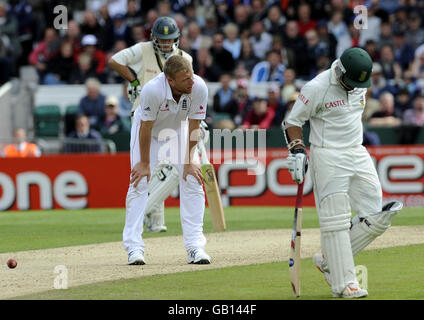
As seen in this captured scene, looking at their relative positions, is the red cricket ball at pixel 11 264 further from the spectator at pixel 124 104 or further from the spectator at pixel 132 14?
the spectator at pixel 132 14

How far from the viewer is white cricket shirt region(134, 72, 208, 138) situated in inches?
387

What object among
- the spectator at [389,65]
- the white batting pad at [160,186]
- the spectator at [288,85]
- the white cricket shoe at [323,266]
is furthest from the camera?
the spectator at [389,65]

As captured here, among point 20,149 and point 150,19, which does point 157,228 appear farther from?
point 150,19

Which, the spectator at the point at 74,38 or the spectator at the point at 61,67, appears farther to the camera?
the spectator at the point at 74,38

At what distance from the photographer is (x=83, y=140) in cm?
2023

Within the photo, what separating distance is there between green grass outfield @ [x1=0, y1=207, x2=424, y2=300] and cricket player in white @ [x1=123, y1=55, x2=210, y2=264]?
0.67 m

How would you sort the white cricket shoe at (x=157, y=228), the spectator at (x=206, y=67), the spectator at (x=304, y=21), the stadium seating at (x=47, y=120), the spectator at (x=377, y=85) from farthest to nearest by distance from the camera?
the spectator at (x=304, y=21), the spectator at (x=206, y=67), the stadium seating at (x=47, y=120), the spectator at (x=377, y=85), the white cricket shoe at (x=157, y=228)

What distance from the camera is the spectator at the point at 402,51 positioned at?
22.1 m

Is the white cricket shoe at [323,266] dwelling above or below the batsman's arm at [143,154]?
below

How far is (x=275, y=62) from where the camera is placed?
21844 mm

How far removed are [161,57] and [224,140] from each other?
6.14 m

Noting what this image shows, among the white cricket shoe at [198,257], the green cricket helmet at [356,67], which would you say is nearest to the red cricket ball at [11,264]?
the white cricket shoe at [198,257]

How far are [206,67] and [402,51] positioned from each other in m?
4.28

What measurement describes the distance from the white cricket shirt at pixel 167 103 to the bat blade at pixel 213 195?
321cm
